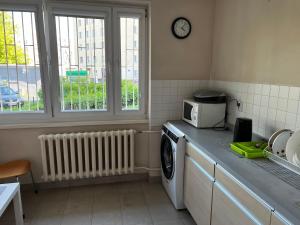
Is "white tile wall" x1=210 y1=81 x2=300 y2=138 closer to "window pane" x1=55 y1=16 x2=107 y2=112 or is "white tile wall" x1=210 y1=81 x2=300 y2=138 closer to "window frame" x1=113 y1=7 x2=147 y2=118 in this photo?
"window frame" x1=113 y1=7 x2=147 y2=118

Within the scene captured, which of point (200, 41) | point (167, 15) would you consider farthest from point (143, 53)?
point (200, 41)

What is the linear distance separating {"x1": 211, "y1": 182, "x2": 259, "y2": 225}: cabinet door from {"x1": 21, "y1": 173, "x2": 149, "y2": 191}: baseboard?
1.51 meters

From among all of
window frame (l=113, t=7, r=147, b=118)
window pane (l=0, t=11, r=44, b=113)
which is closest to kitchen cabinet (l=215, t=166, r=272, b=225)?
window frame (l=113, t=7, r=147, b=118)

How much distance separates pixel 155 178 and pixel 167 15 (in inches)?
82.0

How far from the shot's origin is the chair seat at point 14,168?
2258mm

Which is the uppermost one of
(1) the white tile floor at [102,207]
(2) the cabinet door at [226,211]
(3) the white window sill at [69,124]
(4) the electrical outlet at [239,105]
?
(4) the electrical outlet at [239,105]

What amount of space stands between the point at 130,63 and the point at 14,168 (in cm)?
178

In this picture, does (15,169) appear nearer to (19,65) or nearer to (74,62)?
(19,65)

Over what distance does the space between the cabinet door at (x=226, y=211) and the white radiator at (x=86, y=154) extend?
1.40m

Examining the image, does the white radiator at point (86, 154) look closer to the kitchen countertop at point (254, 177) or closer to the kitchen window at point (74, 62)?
the kitchen window at point (74, 62)

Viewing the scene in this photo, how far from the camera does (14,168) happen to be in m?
2.38

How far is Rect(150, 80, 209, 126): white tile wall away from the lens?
9.08ft

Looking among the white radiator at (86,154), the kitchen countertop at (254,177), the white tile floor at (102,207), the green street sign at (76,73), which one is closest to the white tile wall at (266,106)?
the kitchen countertop at (254,177)

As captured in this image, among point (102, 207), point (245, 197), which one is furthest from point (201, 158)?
point (102, 207)
